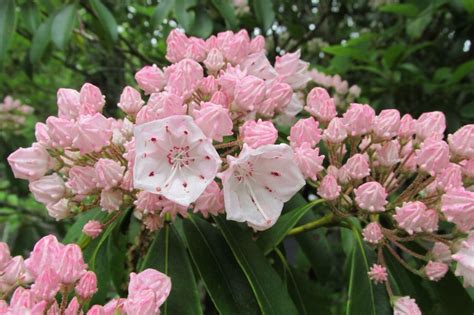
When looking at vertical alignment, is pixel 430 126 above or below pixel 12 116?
above

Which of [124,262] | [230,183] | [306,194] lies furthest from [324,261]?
[230,183]

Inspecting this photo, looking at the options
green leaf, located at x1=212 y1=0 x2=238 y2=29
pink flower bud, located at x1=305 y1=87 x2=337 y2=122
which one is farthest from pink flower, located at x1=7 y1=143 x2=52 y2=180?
green leaf, located at x1=212 y1=0 x2=238 y2=29

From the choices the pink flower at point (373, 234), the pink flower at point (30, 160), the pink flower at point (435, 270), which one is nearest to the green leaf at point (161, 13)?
the pink flower at point (30, 160)

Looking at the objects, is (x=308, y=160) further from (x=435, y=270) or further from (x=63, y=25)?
(x=63, y=25)

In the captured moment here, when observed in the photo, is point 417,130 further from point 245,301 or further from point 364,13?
point 364,13

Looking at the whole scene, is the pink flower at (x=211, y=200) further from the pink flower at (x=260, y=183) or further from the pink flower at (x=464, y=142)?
the pink flower at (x=464, y=142)

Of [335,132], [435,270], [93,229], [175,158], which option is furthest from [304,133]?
[93,229]
